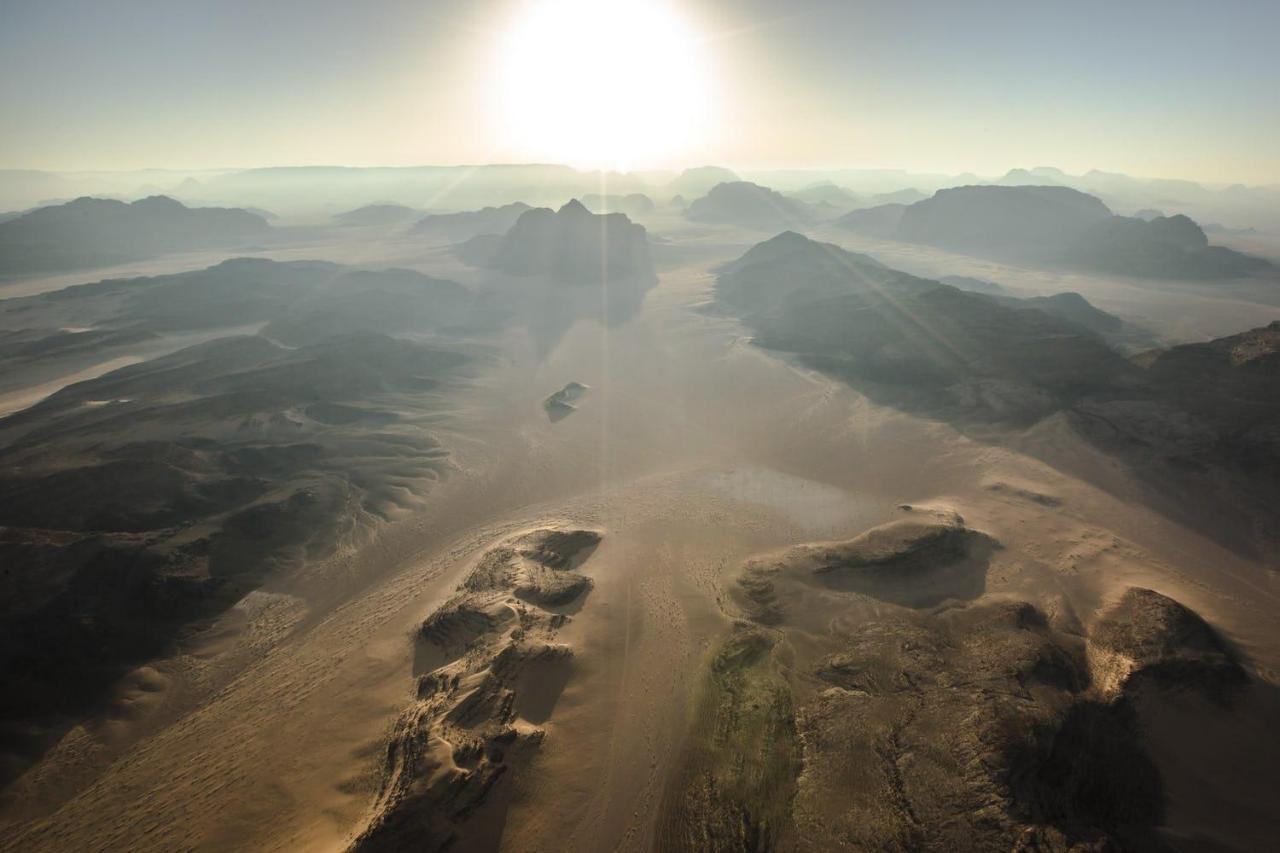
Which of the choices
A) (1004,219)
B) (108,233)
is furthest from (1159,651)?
(108,233)

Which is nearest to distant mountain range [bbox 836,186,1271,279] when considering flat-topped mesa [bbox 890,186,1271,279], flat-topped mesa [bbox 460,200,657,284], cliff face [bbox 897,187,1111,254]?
flat-topped mesa [bbox 890,186,1271,279]

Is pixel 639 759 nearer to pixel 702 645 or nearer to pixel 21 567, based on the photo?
pixel 702 645

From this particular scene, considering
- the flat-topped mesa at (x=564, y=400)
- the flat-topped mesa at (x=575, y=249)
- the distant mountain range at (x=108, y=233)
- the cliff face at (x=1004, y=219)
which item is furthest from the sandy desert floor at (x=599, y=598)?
the distant mountain range at (x=108, y=233)

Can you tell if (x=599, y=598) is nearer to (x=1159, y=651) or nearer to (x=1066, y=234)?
(x=1159, y=651)

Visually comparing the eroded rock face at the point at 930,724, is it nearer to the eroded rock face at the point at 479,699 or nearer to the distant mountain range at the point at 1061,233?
the eroded rock face at the point at 479,699

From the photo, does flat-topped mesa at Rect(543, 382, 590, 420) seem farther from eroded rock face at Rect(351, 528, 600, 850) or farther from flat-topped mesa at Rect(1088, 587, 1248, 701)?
flat-topped mesa at Rect(1088, 587, 1248, 701)
